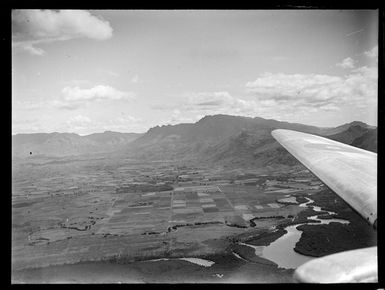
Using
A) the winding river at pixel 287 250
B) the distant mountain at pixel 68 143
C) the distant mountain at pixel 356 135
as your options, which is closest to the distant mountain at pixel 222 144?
the distant mountain at pixel 68 143

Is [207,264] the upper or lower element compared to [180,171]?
lower

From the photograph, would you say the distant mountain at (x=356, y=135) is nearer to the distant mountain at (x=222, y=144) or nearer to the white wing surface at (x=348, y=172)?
the distant mountain at (x=222, y=144)

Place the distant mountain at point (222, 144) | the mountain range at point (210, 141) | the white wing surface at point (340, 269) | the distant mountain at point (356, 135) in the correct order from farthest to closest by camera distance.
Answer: the distant mountain at point (222, 144) → the distant mountain at point (356, 135) → the mountain range at point (210, 141) → the white wing surface at point (340, 269)

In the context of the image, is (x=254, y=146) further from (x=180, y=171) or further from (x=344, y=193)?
(x=344, y=193)

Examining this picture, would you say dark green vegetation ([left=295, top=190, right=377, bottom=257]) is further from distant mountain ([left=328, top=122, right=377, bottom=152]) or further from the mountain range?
the mountain range

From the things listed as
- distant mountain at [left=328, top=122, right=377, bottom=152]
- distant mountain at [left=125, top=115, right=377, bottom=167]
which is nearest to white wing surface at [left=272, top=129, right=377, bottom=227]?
distant mountain at [left=328, top=122, right=377, bottom=152]
